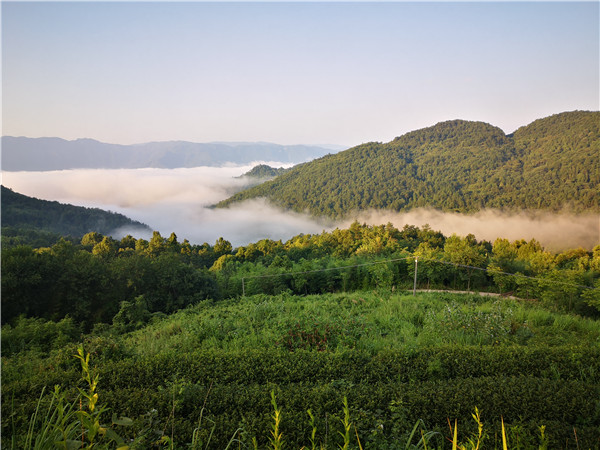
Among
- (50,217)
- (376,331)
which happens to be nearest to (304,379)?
(376,331)

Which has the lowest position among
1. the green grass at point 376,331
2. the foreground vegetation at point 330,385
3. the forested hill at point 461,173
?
the green grass at point 376,331

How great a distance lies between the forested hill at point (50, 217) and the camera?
4328 centimetres

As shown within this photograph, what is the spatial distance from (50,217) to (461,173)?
119 meters

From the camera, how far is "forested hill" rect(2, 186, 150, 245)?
43281 millimetres

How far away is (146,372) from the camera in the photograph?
4.23 m

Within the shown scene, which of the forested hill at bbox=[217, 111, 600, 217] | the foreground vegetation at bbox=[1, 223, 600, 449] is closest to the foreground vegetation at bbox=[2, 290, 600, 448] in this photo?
the foreground vegetation at bbox=[1, 223, 600, 449]

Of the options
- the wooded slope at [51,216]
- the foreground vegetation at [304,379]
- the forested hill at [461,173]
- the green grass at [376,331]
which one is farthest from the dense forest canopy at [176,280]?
the forested hill at [461,173]

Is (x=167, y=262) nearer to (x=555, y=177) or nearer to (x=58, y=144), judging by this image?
(x=555, y=177)

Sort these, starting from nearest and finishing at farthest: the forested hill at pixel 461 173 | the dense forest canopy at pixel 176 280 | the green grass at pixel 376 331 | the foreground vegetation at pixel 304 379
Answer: the foreground vegetation at pixel 304 379, the green grass at pixel 376 331, the dense forest canopy at pixel 176 280, the forested hill at pixel 461 173

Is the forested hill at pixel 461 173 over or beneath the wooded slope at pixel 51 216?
over

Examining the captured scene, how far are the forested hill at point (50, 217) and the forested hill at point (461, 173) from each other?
211 feet

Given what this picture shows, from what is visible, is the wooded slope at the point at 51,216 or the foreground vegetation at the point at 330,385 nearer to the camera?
the foreground vegetation at the point at 330,385

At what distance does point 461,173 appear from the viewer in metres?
121

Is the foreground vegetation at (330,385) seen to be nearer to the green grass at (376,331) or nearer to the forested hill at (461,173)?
the green grass at (376,331)
